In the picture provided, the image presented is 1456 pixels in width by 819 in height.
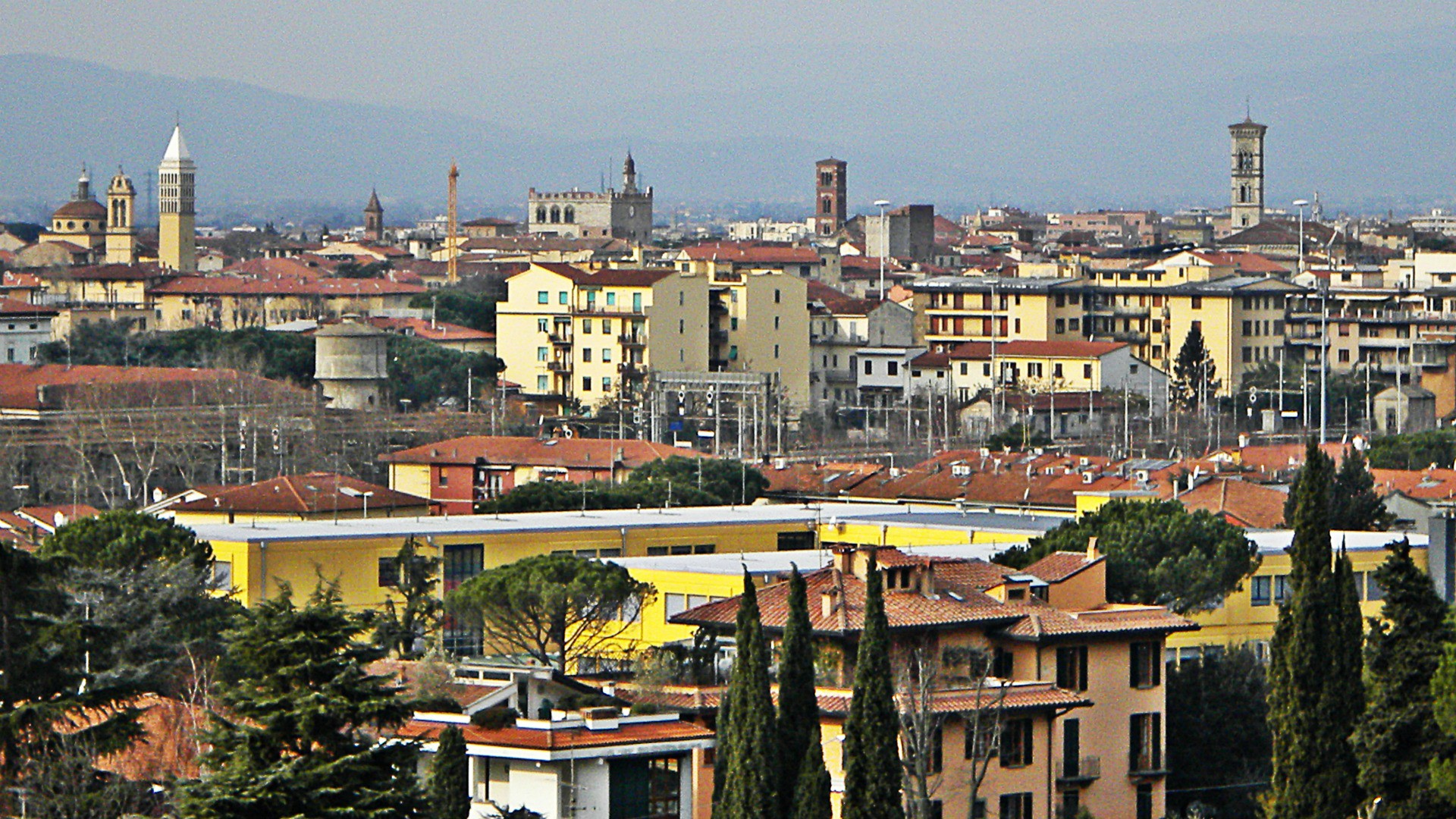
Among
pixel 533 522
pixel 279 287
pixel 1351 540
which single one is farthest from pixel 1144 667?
pixel 279 287

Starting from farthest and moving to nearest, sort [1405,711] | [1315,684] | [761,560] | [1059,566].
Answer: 1. [761,560]
2. [1059,566]
3. [1315,684]
4. [1405,711]

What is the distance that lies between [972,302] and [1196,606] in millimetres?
51911

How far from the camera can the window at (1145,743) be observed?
2472 cm

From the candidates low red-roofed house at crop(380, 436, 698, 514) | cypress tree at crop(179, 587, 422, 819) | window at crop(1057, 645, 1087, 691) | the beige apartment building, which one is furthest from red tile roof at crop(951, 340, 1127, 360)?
cypress tree at crop(179, 587, 422, 819)

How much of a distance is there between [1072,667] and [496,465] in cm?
2181

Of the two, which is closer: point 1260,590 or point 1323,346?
point 1260,590

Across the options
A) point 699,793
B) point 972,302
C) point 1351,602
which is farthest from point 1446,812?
point 972,302

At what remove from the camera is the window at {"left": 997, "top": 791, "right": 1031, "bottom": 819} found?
2286cm

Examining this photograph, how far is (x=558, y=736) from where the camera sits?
2006 centimetres

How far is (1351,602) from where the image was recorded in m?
20.5

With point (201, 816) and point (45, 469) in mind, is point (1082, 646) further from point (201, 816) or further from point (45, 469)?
point (45, 469)

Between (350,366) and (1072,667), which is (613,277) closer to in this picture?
(350,366)

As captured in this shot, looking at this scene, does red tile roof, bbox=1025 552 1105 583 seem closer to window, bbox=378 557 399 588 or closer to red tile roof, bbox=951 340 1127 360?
window, bbox=378 557 399 588

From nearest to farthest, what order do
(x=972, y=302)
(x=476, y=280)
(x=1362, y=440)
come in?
(x=1362, y=440) < (x=972, y=302) < (x=476, y=280)
